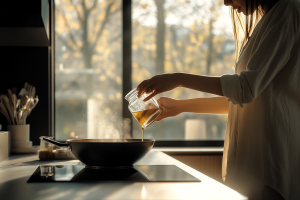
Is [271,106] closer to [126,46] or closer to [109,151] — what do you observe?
[109,151]

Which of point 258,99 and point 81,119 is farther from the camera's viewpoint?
point 81,119

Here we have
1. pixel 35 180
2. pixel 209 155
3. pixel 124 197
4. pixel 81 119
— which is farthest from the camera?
pixel 81 119

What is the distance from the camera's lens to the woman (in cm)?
88

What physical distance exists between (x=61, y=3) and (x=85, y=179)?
1598 mm

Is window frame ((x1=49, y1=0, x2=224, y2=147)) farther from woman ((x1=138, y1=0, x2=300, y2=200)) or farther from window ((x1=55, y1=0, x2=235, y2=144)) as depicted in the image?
woman ((x1=138, y1=0, x2=300, y2=200))

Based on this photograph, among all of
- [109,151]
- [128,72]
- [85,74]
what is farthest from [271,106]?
[85,74]

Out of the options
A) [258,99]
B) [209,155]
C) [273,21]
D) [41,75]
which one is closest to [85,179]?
[258,99]

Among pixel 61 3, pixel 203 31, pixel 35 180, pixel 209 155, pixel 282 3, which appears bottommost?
pixel 209 155

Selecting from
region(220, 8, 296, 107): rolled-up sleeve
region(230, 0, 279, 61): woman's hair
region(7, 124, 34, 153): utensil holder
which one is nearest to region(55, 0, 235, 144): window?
region(7, 124, 34, 153): utensil holder

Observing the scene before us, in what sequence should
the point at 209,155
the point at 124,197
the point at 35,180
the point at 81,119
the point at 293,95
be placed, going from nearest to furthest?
the point at 124,197 → the point at 35,180 → the point at 293,95 → the point at 209,155 → the point at 81,119

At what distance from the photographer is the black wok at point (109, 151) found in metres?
0.93

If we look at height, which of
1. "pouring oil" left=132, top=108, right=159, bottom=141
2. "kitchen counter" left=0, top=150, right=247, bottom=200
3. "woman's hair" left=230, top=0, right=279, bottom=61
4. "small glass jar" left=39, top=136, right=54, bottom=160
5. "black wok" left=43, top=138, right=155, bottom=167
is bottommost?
"small glass jar" left=39, top=136, right=54, bottom=160

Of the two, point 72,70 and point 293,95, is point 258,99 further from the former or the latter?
point 72,70

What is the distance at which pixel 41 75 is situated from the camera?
2002 millimetres
